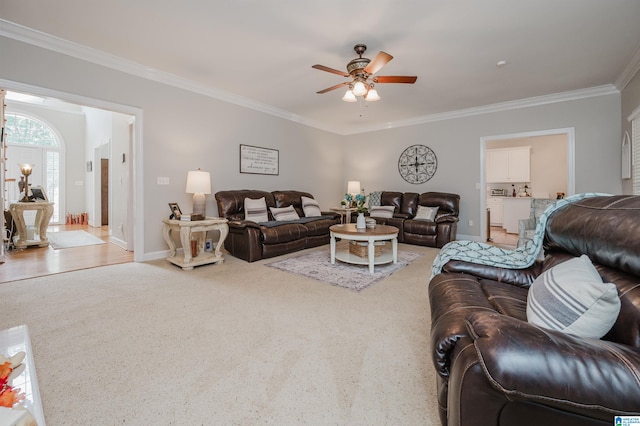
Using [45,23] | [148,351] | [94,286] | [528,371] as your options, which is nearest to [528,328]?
[528,371]

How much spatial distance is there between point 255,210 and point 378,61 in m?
2.81

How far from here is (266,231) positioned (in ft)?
13.3

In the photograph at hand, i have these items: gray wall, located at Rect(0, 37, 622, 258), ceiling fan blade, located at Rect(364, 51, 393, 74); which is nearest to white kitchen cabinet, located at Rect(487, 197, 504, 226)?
gray wall, located at Rect(0, 37, 622, 258)

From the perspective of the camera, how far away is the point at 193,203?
13.6 ft

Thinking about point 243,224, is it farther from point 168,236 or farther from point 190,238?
point 168,236

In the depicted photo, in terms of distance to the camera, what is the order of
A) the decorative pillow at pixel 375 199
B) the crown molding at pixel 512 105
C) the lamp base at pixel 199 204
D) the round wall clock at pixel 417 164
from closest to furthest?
the lamp base at pixel 199 204
the crown molding at pixel 512 105
the round wall clock at pixel 417 164
the decorative pillow at pixel 375 199

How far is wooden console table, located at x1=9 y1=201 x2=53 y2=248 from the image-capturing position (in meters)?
4.67

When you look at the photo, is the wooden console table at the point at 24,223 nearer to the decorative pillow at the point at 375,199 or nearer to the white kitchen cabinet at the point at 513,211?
the decorative pillow at the point at 375,199

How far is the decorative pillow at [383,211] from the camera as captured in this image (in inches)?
222

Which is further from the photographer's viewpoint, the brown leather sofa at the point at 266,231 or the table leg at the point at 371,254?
the brown leather sofa at the point at 266,231

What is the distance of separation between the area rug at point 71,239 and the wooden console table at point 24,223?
0.21 m

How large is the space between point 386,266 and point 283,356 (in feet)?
7.40

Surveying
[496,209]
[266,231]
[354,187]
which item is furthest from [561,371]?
[496,209]

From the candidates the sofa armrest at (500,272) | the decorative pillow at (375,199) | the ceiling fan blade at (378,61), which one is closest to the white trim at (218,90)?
the decorative pillow at (375,199)
